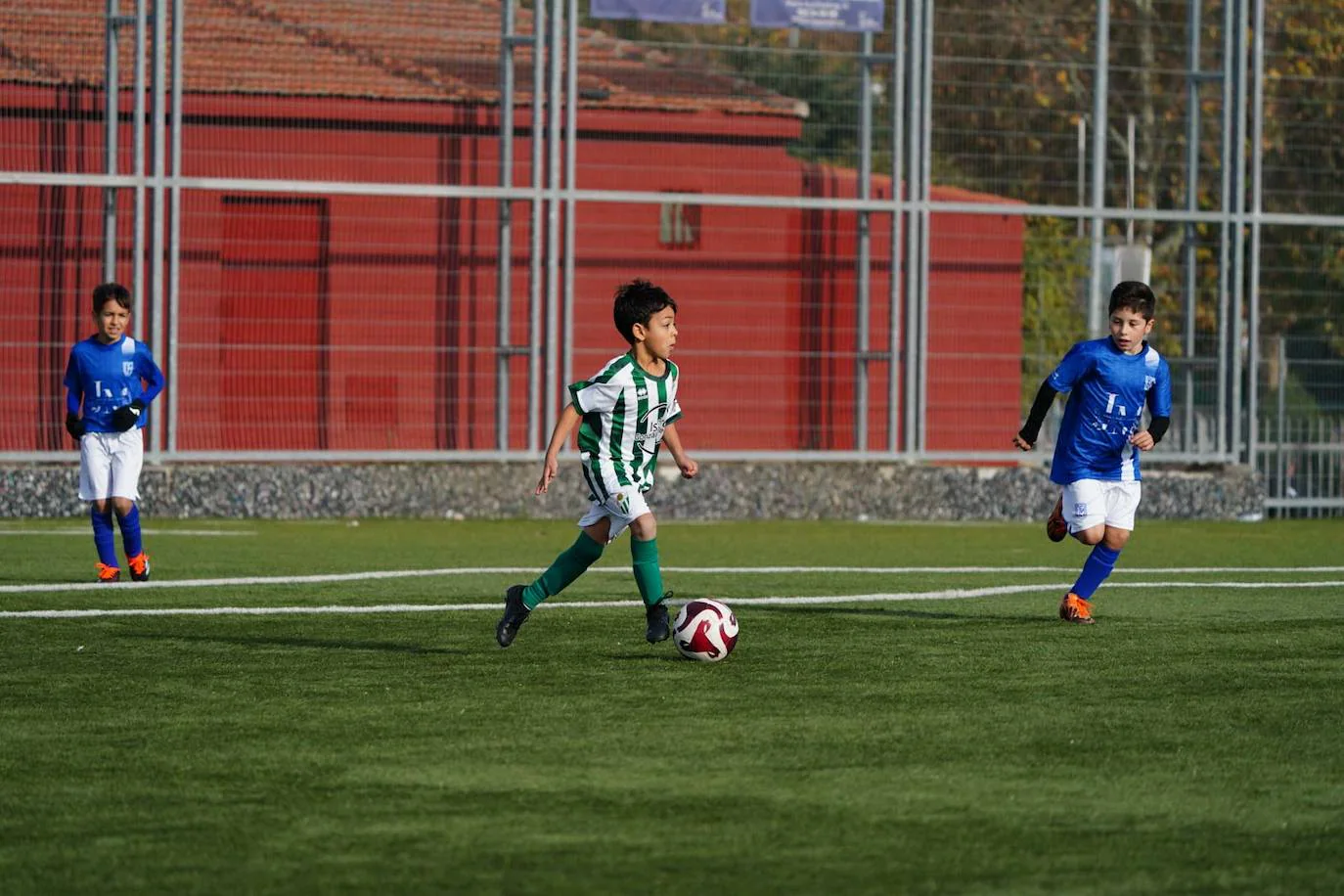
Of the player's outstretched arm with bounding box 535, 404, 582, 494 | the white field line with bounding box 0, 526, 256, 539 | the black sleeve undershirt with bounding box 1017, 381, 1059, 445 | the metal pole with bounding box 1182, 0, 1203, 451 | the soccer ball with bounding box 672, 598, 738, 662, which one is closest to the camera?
the soccer ball with bounding box 672, 598, 738, 662

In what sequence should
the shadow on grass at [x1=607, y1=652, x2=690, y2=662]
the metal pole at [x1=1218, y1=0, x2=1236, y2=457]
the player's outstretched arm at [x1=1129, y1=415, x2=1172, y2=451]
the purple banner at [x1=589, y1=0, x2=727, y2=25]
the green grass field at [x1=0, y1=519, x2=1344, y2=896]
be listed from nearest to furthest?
the green grass field at [x1=0, y1=519, x2=1344, y2=896], the shadow on grass at [x1=607, y1=652, x2=690, y2=662], the player's outstretched arm at [x1=1129, y1=415, x2=1172, y2=451], the purple banner at [x1=589, y1=0, x2=727, y2=25], the metal pole at [x1=1218, y1=0, x2=1236, y2=457]

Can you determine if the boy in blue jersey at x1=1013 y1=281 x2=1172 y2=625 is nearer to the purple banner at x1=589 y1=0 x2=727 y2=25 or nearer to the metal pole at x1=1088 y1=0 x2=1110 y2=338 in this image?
the purple banner at x1=589 y1=0 x2=727 y2=25

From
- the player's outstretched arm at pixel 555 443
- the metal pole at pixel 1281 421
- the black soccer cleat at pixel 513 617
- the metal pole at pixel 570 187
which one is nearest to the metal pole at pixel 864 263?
the metal pole at pixel 570 187

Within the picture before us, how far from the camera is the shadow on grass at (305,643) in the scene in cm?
837

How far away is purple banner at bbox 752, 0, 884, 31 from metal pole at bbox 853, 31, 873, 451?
18cm

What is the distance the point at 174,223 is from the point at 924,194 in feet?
20.4

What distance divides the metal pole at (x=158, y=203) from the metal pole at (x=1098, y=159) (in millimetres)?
7705

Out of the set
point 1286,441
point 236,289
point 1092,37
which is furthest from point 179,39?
point 1286,441

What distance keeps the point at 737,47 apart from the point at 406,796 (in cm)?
1339

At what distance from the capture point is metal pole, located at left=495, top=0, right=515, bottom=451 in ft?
58.4

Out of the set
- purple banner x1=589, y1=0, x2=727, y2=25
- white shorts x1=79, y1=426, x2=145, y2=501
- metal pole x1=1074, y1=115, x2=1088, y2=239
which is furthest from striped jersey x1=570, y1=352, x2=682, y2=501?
metal pole x1=1074, y1=115, x2=1088, y2=239

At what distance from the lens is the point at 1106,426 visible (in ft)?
32.4

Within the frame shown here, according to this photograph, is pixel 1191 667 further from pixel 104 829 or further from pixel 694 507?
pixel 694 507

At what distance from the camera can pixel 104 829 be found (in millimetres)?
4879
